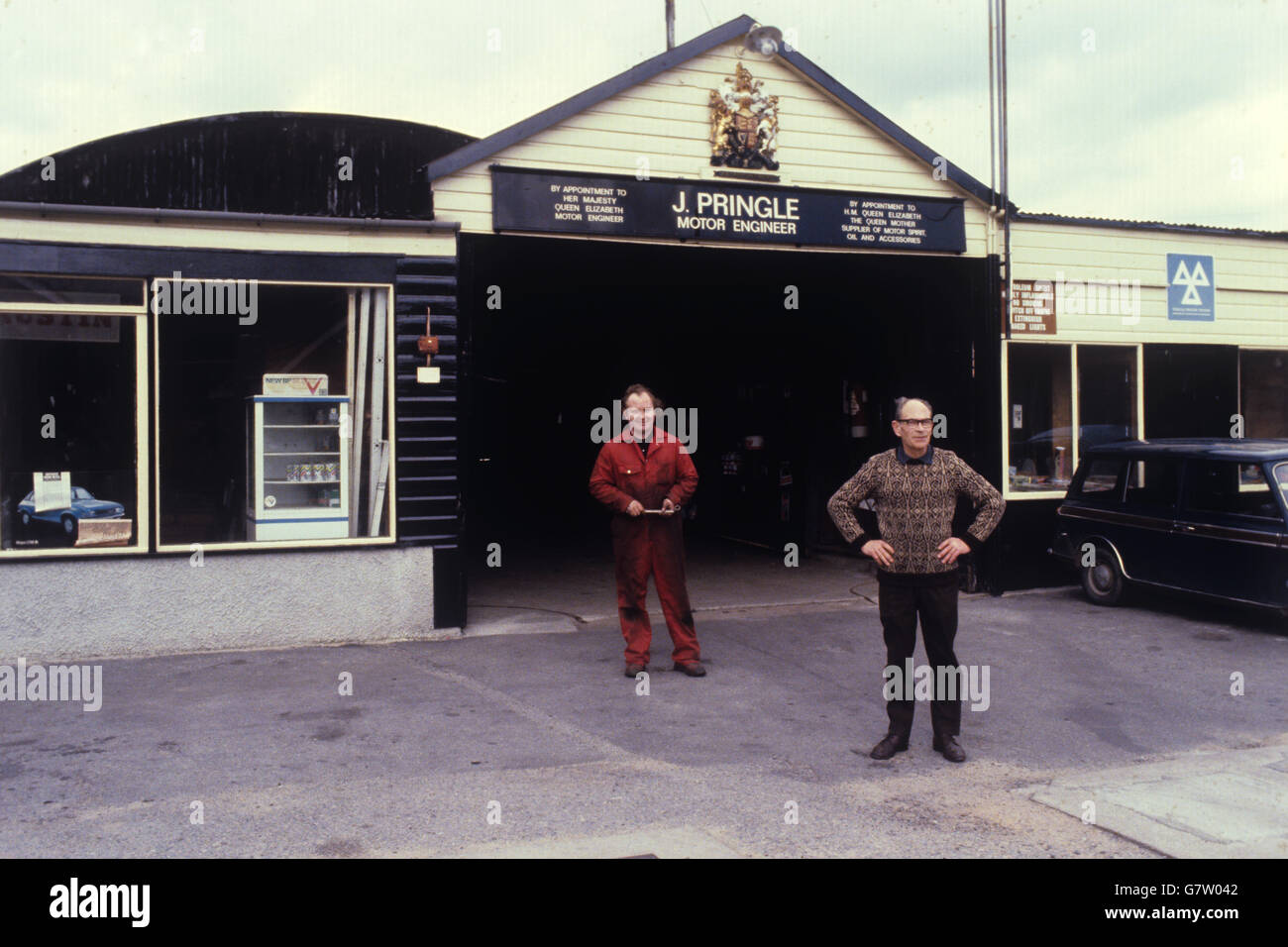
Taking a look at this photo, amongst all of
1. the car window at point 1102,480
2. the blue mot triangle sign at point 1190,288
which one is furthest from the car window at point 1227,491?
the blue mot triangle sign at point 1190,288

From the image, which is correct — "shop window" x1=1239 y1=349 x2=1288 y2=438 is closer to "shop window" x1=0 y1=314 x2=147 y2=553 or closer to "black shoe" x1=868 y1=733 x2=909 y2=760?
"black shoe" x1=868 y1=733 x2=909 y2=760

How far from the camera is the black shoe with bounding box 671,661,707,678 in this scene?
7781mm

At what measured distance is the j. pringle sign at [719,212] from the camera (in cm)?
939

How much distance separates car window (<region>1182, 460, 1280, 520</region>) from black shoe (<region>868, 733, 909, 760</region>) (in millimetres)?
4775

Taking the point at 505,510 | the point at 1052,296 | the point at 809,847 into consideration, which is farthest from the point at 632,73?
the point at 505,510

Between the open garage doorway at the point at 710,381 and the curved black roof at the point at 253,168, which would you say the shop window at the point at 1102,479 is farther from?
the curved black roof at the point at 253,168

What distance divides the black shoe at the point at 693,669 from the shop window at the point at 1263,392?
8.28 meters

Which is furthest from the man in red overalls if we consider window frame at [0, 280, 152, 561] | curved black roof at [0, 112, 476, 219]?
window frame at [0, 280, 152, 561]

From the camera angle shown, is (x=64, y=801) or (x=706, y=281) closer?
(x=64, y=801)

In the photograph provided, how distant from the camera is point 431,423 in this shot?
916 centimetres
